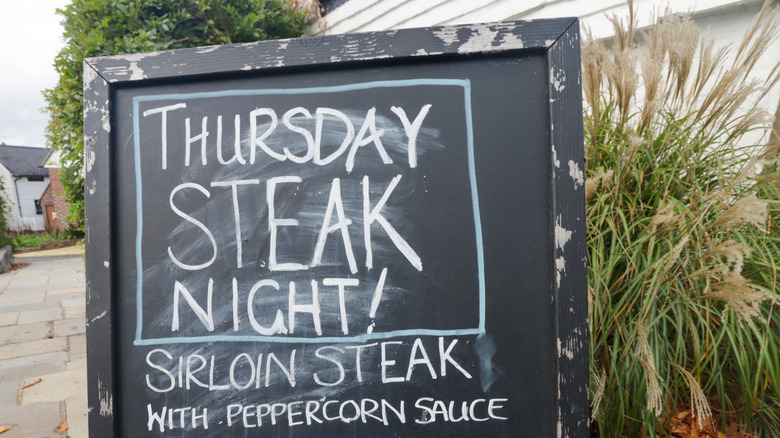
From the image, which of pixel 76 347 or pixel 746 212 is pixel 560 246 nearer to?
pixel 746 212

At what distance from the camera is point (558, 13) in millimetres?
2812

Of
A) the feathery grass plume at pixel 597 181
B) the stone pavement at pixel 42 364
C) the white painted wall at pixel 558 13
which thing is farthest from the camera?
the stone pavement at pixel 42 364

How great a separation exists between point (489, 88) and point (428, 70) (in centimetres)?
17

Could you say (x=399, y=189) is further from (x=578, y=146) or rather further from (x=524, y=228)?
(x=578, y=146)

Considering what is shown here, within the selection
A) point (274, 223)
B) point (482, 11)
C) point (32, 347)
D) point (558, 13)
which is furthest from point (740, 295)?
→ point (32, 347)

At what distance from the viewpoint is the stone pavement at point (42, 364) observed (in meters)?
2.37

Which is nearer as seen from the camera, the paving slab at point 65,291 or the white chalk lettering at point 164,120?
the white chalk lettering at point 164,120

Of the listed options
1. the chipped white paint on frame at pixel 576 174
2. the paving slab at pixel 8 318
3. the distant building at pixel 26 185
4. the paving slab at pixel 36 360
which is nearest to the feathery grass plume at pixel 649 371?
the chipped white paint on frame at pixel 576 174

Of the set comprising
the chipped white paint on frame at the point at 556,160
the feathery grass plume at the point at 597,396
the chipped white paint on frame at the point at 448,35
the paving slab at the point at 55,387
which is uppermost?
the chipped white paint on frame at the point at 448,35

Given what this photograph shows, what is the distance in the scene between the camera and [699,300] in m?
1.49

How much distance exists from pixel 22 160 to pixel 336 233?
5291 cm

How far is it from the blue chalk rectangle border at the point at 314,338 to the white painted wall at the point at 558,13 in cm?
148

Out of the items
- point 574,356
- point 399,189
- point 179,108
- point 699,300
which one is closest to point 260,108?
point 179,108

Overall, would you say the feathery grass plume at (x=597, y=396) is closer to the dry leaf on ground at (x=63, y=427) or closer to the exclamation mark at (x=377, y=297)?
the exclamation mark at (x=377, y=297)
